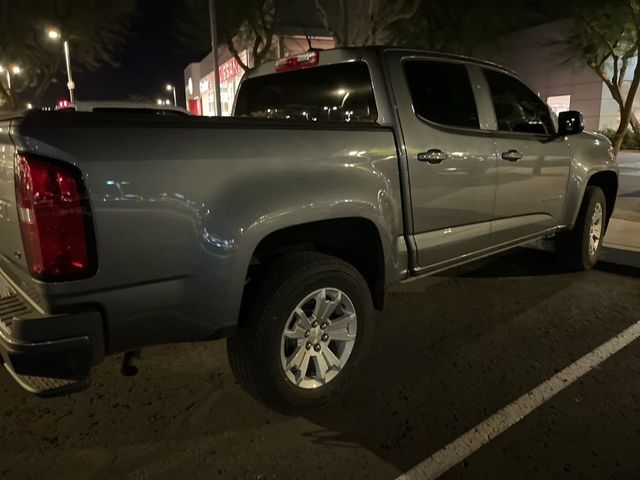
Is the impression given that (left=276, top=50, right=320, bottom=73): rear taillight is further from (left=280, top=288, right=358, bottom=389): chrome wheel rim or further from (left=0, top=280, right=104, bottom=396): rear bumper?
(left=0, top=280, right=104, bottom=396): rear bumper

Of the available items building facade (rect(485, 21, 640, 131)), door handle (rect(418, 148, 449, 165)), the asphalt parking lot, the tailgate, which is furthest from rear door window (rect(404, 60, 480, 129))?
building facade (rect(485, 21, 640, 131))

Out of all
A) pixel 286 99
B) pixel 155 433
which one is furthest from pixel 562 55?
pixel 155 433

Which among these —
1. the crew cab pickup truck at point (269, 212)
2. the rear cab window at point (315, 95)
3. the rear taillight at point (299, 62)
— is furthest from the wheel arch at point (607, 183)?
the rear taillight at point (299, 62)

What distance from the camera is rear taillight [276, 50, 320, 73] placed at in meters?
3.86

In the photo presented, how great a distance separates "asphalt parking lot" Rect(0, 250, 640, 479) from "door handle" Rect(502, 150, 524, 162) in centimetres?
126

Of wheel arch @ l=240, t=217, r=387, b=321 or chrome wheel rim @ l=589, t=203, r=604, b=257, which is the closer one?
wheel arch @ l=240, t=217, r=387, b=321

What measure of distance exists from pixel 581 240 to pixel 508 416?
3.00 meters

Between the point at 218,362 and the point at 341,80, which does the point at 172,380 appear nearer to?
the point at 218,362

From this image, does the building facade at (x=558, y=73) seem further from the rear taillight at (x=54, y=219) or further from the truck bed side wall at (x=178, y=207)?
the rear taillight at (x=54, y=219)

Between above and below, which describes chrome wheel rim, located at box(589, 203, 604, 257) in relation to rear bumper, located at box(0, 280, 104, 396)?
below

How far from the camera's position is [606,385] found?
333cm

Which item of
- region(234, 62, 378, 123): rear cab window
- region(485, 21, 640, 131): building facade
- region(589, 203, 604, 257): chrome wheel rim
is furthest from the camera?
region(485, 21, 640, 131): building facade

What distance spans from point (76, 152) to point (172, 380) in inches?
72.8

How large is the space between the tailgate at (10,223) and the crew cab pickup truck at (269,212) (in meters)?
0.02
